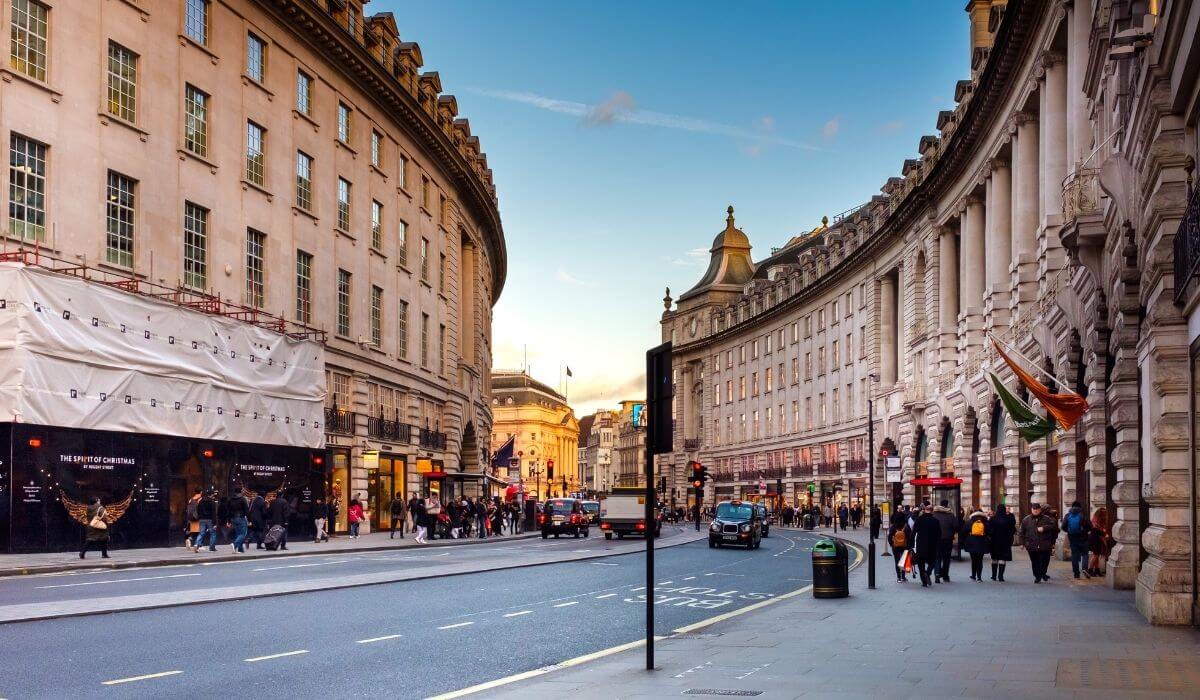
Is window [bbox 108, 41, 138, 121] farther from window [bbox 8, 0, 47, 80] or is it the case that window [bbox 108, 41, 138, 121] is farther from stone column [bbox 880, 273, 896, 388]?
stone column [bbox 880, 273, 896, 388]

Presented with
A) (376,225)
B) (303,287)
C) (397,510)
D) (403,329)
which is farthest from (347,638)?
(403,329)

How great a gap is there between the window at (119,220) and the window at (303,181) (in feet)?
35.6

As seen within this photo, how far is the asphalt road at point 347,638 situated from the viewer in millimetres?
12211

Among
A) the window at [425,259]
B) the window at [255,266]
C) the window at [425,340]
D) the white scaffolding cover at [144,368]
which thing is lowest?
the white scaffolding cover at [144,368]

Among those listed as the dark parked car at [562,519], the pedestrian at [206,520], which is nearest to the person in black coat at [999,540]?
the pedestrian at [206,520]

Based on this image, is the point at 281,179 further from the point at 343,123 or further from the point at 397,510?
the point at 397,510

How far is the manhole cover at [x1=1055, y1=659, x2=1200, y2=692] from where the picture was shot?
38.0 ft

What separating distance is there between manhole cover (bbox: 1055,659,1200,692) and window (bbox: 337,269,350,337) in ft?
133

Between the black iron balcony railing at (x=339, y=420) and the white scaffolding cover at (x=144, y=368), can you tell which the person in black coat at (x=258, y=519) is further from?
the black iron balcony railing at (x=339, y=420)

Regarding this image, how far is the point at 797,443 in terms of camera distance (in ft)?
320

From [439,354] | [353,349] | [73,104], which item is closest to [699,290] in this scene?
[439,354]

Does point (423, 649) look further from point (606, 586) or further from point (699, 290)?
point (699, 290)

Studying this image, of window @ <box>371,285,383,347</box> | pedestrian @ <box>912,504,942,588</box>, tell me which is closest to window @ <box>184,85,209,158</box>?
window @ <box>371,285,383,347</box>

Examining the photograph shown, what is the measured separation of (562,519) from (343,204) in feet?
56.1
